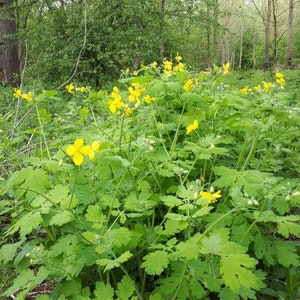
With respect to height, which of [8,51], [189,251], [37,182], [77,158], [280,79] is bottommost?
[189,251]

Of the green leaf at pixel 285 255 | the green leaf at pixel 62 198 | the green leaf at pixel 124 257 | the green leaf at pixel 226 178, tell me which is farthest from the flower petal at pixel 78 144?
the green leaf at pixel 285 255

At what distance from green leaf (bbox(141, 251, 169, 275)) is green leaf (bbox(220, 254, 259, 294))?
10.5 inches

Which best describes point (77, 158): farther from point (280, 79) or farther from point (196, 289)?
point (280, 79)

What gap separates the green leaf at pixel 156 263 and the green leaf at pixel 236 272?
268 millimetres

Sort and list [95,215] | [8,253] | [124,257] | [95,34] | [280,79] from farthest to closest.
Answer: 1. [95,34]
2. [280,79]
3. [8,253]
4. [95,215]
5. [124,257]

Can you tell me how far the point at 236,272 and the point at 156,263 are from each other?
0.33m

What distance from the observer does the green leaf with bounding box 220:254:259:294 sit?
117 centimetres

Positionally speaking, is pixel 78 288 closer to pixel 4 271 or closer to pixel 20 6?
pixel 4 271

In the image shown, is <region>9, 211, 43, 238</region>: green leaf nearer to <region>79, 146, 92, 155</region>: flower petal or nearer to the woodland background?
<region>79, 146, 92, 155</region>: flower petal

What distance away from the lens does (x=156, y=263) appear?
137 centimetres

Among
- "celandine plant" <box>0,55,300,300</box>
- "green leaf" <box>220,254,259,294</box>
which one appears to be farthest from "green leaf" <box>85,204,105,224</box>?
"green leaf" <box>220,254,259,294</box>

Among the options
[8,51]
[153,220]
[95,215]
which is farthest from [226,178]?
A: [8,51]

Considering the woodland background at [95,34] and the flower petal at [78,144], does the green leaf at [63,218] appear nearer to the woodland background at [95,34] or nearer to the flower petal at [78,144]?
the flower petal at [78,144]

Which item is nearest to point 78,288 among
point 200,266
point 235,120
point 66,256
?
point 66,256
